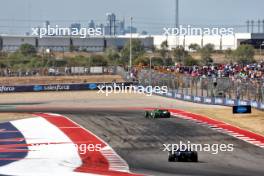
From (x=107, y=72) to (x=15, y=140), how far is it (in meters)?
70.4

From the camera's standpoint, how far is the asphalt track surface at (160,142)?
3070 centimetres

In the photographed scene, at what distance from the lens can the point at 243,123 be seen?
50.4 m

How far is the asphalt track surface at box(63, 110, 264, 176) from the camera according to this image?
101 ft

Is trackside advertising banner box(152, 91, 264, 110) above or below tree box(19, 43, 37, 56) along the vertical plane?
below

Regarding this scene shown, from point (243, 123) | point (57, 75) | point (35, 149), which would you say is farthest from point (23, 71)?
point (35, 149)

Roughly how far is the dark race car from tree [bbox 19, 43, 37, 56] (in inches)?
4835

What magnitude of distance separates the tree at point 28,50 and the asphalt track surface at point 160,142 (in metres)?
93.8

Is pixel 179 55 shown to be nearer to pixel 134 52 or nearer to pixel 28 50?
pixel 134 52
